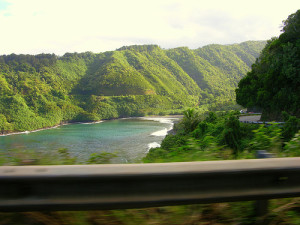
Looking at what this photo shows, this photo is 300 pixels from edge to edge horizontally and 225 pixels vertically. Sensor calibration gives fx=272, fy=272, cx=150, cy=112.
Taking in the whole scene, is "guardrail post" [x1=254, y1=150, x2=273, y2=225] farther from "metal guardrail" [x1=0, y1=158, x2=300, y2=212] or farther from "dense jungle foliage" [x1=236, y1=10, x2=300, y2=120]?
"dense jungle foliage" [x1=236, y1=10, x2=300, y2=120]

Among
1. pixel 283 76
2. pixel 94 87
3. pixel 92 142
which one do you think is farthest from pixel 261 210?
pixel 94 87

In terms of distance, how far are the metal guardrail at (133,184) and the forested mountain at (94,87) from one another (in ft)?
242

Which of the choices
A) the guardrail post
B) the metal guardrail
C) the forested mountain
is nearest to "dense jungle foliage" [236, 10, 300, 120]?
the guardrail post

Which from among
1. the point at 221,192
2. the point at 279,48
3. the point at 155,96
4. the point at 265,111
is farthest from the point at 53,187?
the point at 155,96

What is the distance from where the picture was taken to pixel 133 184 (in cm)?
190

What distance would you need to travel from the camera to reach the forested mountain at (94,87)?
93.5 m

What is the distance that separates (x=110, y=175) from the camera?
1.85 m

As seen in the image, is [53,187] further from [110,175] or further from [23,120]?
[23,120]

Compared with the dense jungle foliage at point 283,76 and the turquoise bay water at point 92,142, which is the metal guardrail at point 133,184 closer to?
the turquoise bay water at point 92,142

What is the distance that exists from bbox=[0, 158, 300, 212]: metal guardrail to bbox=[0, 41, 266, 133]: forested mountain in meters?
73.7

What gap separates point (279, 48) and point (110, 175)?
2573 centimetres

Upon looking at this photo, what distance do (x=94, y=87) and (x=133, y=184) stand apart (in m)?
123

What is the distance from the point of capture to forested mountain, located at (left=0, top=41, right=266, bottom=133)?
93500 millimetres

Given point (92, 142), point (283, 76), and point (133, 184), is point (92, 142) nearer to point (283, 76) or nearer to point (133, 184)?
point (283, 76)
